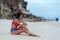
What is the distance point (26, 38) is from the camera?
8469mm

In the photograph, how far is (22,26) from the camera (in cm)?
923

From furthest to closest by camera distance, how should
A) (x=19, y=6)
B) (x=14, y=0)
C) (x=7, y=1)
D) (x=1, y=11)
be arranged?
(x=19, y=6)
(x=14, y=0)
(x=7, y=1)
(x=1, y=11)

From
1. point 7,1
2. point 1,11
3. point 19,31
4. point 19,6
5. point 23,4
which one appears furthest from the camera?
point 23,4

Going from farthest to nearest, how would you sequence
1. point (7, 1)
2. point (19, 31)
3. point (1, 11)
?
point (7, 1) < point (1, 11) < point (19, 31)

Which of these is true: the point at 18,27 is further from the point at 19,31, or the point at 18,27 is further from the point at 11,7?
the point at 11,7

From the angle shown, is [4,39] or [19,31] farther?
[19,31]

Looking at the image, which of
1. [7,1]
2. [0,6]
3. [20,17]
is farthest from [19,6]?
[20,17]

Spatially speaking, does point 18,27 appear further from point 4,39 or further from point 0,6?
point 0,6

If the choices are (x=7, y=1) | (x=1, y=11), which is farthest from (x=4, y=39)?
(x=7, y=1)

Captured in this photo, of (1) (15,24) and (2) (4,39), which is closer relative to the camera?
(2) (4,39)

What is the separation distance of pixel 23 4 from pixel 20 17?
42885mm

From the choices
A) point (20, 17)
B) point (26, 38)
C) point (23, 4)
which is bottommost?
point (23, 4)

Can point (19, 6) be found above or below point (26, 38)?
below

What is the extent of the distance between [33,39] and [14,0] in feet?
120
